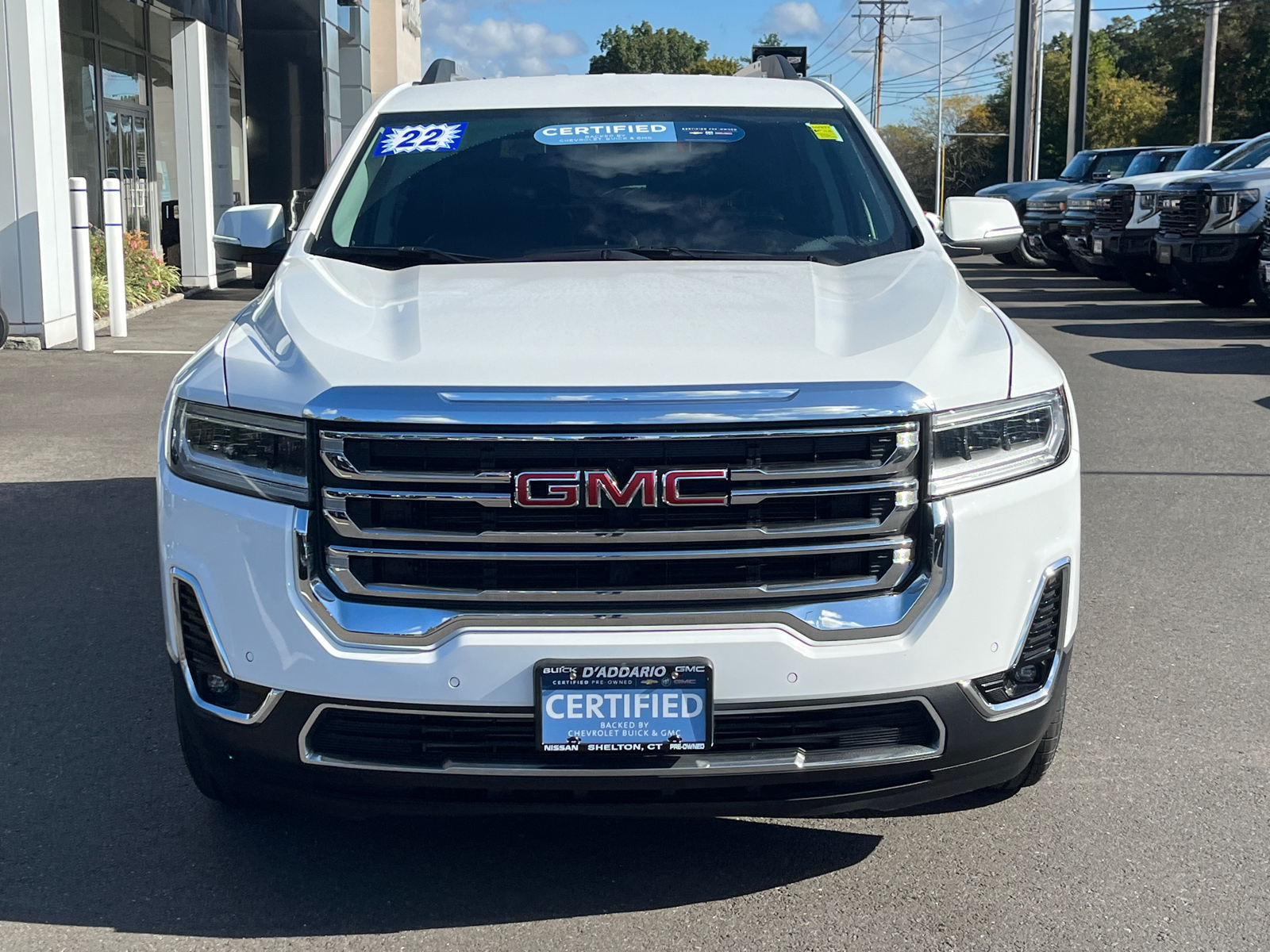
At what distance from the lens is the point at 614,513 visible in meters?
3.02

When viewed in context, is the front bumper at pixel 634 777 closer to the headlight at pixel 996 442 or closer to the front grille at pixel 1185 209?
the headlight at pixel 996 442

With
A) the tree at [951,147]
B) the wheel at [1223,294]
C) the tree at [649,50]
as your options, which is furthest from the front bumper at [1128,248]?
the tree at [649,50]

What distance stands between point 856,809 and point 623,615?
0.68 metres

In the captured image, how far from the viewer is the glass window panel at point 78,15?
63.8 feet

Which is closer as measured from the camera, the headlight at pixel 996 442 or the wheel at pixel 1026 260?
the headlight at pixel 996 442

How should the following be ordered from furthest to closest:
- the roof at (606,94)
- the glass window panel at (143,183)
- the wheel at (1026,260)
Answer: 1. the wheel at (1026,260)
2. the glass window panel at (143,183)
3. the roof at (606,94)

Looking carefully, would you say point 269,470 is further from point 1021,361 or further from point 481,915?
point 1021,361

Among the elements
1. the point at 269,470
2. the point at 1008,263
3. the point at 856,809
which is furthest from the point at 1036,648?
the point at 1008,263

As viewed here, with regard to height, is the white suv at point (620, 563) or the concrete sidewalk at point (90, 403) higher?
the white suv at point (620, 563)

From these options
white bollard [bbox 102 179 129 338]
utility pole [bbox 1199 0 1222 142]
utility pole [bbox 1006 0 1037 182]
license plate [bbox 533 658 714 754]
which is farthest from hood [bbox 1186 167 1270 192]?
utility pole [bbox 1006 0 1037 182]

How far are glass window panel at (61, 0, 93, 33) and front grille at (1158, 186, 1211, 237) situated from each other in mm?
13844

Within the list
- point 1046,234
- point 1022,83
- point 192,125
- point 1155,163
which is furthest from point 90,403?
point 1022,83

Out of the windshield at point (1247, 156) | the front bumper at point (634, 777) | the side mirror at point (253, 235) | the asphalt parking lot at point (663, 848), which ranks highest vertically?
the windshield at point (1247, 156)

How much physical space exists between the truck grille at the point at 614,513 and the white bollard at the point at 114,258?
1260 cm
